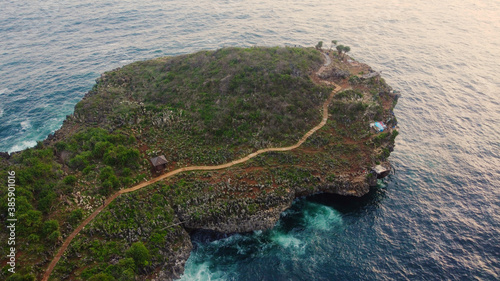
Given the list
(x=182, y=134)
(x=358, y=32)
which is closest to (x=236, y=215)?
(x=182, y=134)

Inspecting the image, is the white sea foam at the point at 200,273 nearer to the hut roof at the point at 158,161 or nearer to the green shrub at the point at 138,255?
the green shrub at the point at 138,255

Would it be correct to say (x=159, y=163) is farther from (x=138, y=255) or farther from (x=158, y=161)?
(x=138, y=255)

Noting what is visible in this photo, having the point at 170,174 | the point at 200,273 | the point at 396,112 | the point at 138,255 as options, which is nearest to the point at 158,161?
the point at 170,174

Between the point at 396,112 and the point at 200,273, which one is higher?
the point at 396,112

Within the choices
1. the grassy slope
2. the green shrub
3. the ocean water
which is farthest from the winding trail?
the ocean water

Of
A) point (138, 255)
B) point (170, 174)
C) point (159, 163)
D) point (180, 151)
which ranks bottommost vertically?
point (138, 255)

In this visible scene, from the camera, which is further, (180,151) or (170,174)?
(180,151)

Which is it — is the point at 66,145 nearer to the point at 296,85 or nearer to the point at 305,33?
the point at 296,85

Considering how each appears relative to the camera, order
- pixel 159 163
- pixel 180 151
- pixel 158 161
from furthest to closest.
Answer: pixel 180 151 < pixel 158 161 < pixel 159 163
